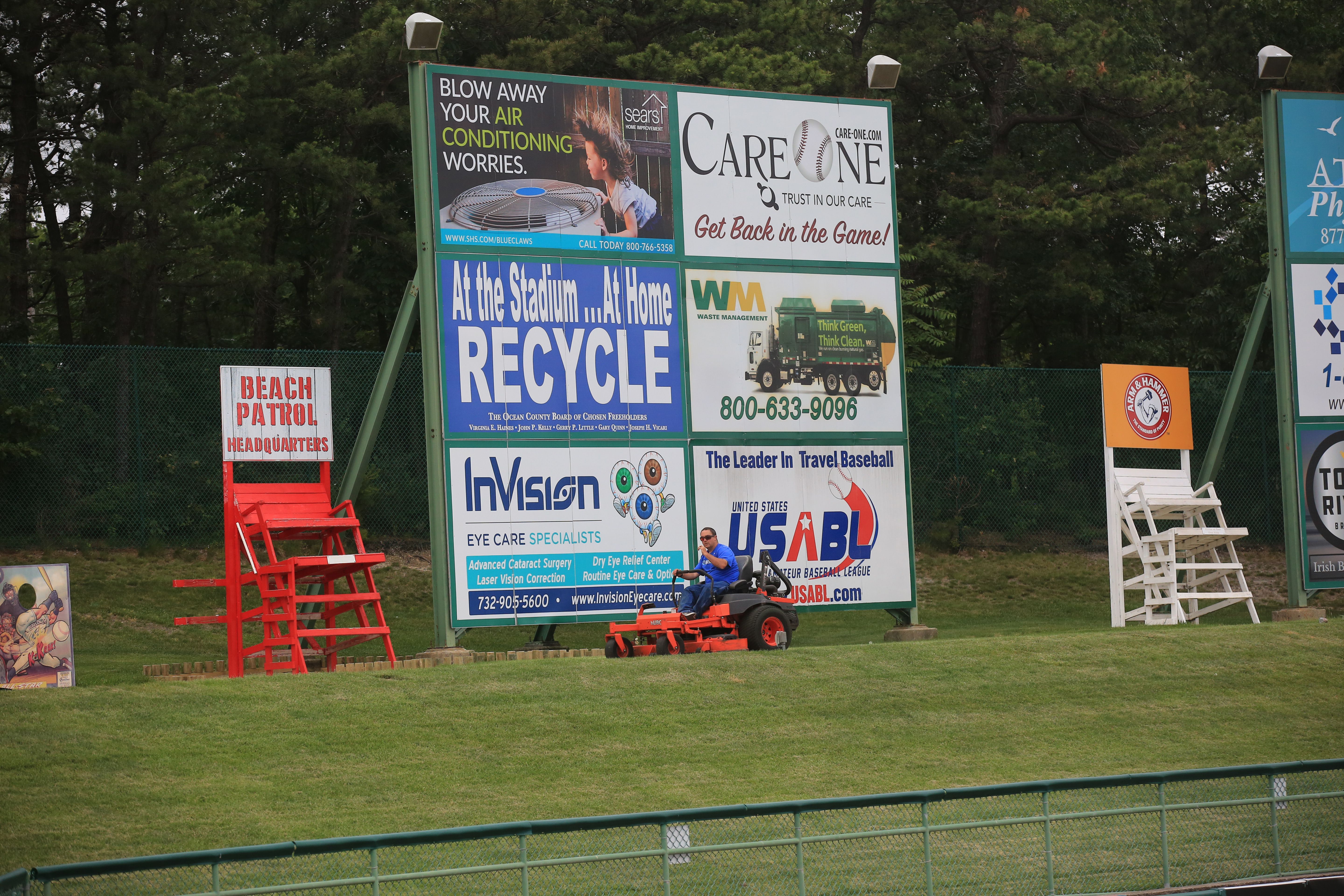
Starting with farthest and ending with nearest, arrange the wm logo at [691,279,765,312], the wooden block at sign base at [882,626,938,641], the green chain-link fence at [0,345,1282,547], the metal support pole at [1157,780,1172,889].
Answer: the green chain-link fence at [0,345,1282,547] → the wooden block at sign base at [882,626,938,641] → the wm logo at [691,279,765,312] → the metal support pole at [1157,780,1172,889]

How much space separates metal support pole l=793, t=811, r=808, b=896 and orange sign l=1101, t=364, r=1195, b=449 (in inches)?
504

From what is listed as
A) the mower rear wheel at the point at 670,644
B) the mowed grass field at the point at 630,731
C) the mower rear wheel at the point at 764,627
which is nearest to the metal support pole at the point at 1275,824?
the mowed grass field at the point at 630,731

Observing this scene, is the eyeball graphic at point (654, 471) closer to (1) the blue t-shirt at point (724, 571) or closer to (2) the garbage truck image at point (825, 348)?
(1) the blue t-shirt at point (724, 571)

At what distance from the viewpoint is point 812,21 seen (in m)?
36.8

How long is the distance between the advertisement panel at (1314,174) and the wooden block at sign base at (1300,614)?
4655mm

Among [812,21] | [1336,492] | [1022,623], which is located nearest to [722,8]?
[812,21]

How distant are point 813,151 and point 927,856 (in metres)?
11.4

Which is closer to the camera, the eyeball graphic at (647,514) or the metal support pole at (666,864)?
the metal support pole at (666,864)

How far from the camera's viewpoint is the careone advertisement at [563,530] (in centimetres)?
1675

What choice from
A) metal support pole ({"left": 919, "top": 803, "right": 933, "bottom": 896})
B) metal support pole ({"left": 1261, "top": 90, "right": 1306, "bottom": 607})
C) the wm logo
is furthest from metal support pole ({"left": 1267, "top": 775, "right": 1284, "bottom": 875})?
metal support pole ({"left": 1261, "top": 90, "right": 1306, "bottom": 607})

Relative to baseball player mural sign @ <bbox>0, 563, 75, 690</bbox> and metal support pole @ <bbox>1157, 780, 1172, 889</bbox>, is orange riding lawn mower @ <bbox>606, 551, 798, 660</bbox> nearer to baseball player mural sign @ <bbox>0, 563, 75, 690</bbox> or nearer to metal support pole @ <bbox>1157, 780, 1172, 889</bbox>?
baseball player mural sign @ <bbox>0, 563, 75, 690</bbox>

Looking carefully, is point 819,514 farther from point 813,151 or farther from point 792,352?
point 813,151

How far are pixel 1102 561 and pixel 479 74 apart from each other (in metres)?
17.5

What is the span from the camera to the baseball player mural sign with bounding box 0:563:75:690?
1411cm
